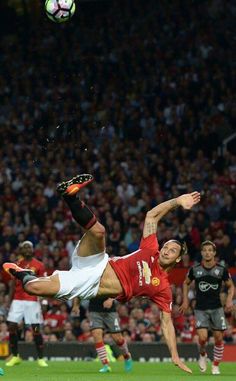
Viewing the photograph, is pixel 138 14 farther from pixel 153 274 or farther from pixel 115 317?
pixel 153 274

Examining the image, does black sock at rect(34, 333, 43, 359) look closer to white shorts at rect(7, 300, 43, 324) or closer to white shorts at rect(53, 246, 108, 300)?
white shorts at rect(7, 300, 43, 324)

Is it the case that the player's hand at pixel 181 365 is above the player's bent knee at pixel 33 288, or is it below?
below

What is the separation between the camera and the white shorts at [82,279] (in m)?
13.2

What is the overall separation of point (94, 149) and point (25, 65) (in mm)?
5372

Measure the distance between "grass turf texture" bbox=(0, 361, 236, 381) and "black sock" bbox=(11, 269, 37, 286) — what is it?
1.84 m

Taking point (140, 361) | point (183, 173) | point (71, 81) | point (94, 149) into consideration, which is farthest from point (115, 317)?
point (71, 81)

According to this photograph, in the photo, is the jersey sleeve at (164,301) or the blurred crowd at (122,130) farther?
the blurred crowd at (122,130)

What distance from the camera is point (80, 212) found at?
12.9m

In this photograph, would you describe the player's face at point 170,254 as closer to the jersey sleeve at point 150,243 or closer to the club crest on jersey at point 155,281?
the jersey sleeve at point 150,243

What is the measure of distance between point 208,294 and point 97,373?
2.44 meters

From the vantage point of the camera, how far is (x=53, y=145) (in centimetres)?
2902

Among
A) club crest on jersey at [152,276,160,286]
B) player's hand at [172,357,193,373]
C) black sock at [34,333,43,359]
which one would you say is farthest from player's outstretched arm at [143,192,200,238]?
black sock at [34,333,43,359]

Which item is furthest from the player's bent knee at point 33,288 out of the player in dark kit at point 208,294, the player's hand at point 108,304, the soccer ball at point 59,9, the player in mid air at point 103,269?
the soccer ball at point 59,9

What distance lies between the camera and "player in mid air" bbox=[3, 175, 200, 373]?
511 inches
